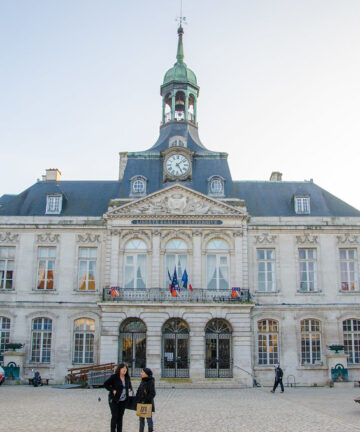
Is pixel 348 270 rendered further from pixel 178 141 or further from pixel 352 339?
pixel 178 141

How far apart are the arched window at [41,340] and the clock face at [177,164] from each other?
10242mm

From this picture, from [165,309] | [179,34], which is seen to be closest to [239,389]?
[165,309]

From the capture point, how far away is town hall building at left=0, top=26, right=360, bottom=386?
84.8 feet

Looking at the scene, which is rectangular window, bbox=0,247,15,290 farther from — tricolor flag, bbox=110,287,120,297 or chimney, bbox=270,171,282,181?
chimney, bbox=270,171,282,181

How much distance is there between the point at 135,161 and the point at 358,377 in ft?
53.5

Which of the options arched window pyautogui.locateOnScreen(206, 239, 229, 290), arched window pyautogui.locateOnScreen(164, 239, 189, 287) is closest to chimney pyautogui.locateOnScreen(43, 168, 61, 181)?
arched window pyautogui.locateOnScreen(164, 239, 189, 287)

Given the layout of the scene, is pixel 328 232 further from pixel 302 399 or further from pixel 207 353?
pixel 302 399

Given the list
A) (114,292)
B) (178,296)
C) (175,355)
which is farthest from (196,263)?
(175,355)

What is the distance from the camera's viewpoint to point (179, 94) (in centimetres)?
3253

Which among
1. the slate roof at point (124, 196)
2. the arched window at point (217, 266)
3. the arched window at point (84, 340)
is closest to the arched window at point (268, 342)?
the arched window at point (217, 266)

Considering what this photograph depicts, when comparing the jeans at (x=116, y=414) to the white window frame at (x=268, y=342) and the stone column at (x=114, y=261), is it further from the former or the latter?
the white window frame at (x=268, y=342)

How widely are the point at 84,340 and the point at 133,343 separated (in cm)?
270

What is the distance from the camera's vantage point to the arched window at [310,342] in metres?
26.5

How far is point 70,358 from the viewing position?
26.6 metres
